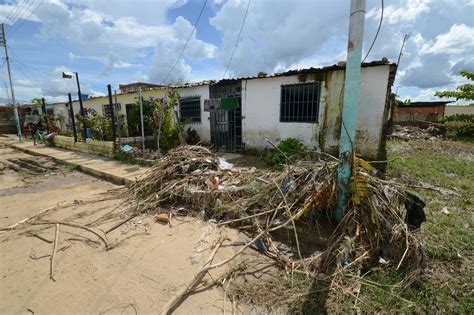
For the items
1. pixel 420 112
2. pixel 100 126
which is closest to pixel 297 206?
pixel 100 126

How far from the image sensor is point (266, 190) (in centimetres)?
401

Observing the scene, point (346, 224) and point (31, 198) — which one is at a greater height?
point (346, 224)

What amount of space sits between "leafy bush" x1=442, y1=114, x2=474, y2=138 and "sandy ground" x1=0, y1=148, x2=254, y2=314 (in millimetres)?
17611

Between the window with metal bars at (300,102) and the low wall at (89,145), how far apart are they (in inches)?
261

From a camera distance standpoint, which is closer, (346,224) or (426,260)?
(426,260)

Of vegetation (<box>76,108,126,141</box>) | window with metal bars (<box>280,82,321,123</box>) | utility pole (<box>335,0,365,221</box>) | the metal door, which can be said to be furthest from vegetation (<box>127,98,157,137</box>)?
utility pole (<box>335,0,365,221</box>)

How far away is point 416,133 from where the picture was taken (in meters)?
15.1

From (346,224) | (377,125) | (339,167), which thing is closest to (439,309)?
(346,224)

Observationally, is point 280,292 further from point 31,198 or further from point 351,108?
point 31,198

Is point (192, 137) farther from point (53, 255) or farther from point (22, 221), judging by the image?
point (53, 255)

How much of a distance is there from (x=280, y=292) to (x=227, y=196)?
2.11 m

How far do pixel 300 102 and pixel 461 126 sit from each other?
1331 cm

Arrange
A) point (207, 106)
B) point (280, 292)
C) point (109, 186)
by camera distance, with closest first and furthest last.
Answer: point (280, 292)
point (109, 186)
point (207, 106)

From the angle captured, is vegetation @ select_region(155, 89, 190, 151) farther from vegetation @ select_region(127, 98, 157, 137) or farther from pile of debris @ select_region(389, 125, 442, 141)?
pile of debris @ select_region(389, 125, 442, 141)
